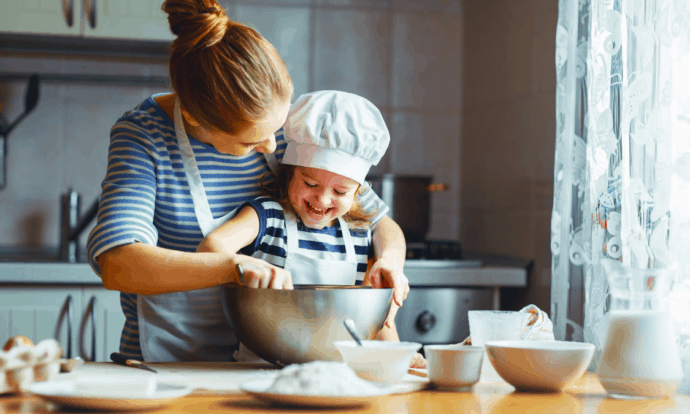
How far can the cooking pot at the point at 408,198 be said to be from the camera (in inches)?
89.3

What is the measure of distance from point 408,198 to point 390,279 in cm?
120

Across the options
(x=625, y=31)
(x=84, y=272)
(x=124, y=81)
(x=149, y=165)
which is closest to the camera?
(x=149, y=165)

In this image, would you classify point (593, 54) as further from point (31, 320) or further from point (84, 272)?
point (31, 320)

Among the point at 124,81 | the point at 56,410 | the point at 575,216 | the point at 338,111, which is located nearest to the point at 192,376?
the point at 56,410

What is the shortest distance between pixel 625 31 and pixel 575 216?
40 cm

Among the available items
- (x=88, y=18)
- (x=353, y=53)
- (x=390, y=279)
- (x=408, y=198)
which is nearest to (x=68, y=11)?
(x=88, y=18)

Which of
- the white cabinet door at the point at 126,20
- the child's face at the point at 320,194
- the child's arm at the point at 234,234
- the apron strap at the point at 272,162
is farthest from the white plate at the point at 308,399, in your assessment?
the white cabinet door at the point at 126,20

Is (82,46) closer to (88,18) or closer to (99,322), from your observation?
(88,18)

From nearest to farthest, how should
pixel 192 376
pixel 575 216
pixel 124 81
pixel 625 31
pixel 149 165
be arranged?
pixel 192 376 → pixel 149 165 → pixel 625 31 → pixel 575 216 → pixel 124 81

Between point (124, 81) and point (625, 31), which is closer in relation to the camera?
point (625, 31)

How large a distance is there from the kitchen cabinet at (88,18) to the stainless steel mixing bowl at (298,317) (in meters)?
1.49

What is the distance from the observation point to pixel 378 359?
847 millimetres

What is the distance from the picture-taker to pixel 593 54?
1.42 meters

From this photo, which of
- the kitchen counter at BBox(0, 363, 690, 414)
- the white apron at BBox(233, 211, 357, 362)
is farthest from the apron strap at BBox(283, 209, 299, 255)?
the kitchen counter at BBox(0, 363, 690, 414)
